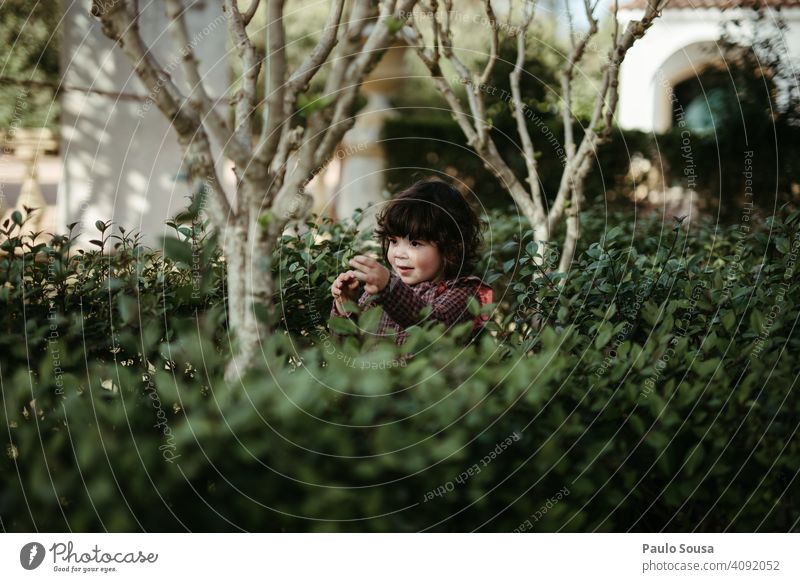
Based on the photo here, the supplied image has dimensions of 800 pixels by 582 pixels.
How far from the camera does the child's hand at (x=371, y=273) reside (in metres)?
1.81

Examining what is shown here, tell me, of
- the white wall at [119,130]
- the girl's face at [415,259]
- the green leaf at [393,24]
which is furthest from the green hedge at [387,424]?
the white wall at [119,130]

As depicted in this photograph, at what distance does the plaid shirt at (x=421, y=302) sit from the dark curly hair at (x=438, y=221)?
0.41 feet

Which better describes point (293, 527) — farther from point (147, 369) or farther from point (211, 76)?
point (211, 76)

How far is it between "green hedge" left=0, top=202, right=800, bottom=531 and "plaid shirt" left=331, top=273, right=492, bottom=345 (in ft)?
0.86

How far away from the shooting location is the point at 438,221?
2461mm

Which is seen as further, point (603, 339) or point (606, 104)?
point (606, 104)

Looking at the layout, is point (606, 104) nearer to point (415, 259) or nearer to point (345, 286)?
point (415, 259)

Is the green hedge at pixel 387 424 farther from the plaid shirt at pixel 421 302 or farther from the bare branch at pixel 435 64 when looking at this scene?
the bare branch at pixel 435 64

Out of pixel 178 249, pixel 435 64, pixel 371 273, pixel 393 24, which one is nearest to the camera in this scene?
pixel 178 249

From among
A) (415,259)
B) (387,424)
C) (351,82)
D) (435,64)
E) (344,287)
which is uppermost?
(435,64)

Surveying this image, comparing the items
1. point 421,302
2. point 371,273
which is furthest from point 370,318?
point 421,302

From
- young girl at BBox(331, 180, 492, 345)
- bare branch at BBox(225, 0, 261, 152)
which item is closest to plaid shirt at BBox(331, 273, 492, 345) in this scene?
young girl at BBox(331, 180, 492, 345)

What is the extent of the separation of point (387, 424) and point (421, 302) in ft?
2.91
